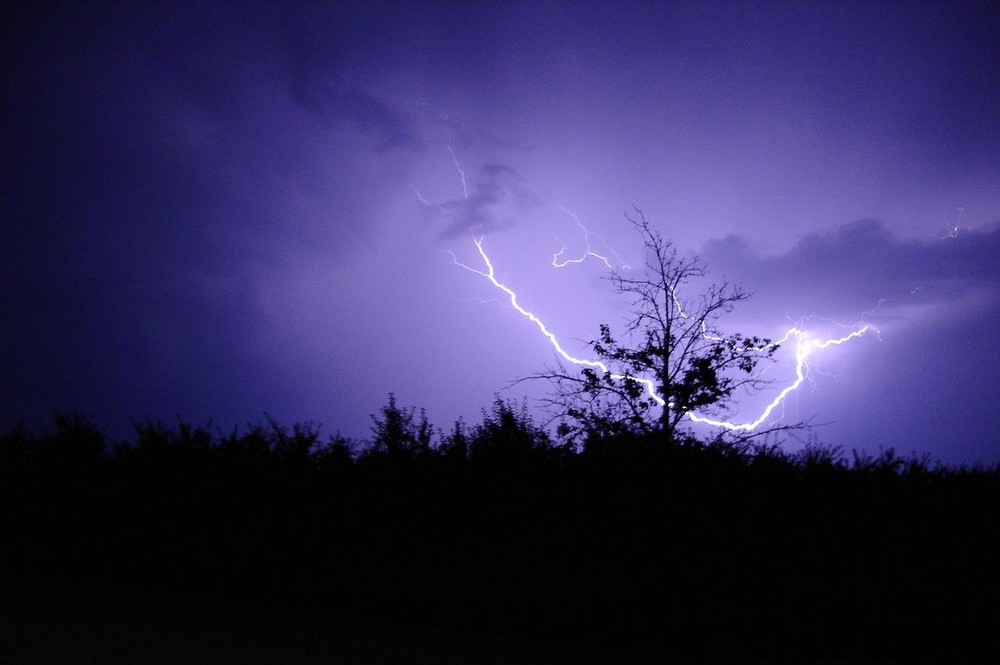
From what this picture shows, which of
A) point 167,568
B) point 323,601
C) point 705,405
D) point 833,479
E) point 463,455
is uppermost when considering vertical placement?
point 705,405

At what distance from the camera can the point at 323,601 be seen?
387cm

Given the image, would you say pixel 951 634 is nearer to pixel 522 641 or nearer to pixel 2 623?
pixel 522 641

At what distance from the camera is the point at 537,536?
432cm

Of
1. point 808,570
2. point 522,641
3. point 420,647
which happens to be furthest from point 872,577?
point 420,647

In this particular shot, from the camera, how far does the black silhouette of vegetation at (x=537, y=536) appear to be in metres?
3.51

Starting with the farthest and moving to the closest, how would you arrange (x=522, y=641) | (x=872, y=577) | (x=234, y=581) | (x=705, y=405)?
(x=705, y=405)
(x=234, y=581)
(x=872, y=577)
(x=522, y=641)

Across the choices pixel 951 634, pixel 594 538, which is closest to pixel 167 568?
pixel 594 538

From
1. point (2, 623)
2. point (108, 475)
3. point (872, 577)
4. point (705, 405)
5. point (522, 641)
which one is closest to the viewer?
point (2, 623)

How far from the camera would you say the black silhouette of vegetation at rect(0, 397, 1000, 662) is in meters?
3.51

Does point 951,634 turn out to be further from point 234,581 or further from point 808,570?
point 234,581

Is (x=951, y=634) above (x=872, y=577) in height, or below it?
below

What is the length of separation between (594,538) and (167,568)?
A: 358cm

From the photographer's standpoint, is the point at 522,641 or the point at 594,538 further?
the point at 594,538

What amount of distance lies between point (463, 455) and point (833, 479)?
3587mm
